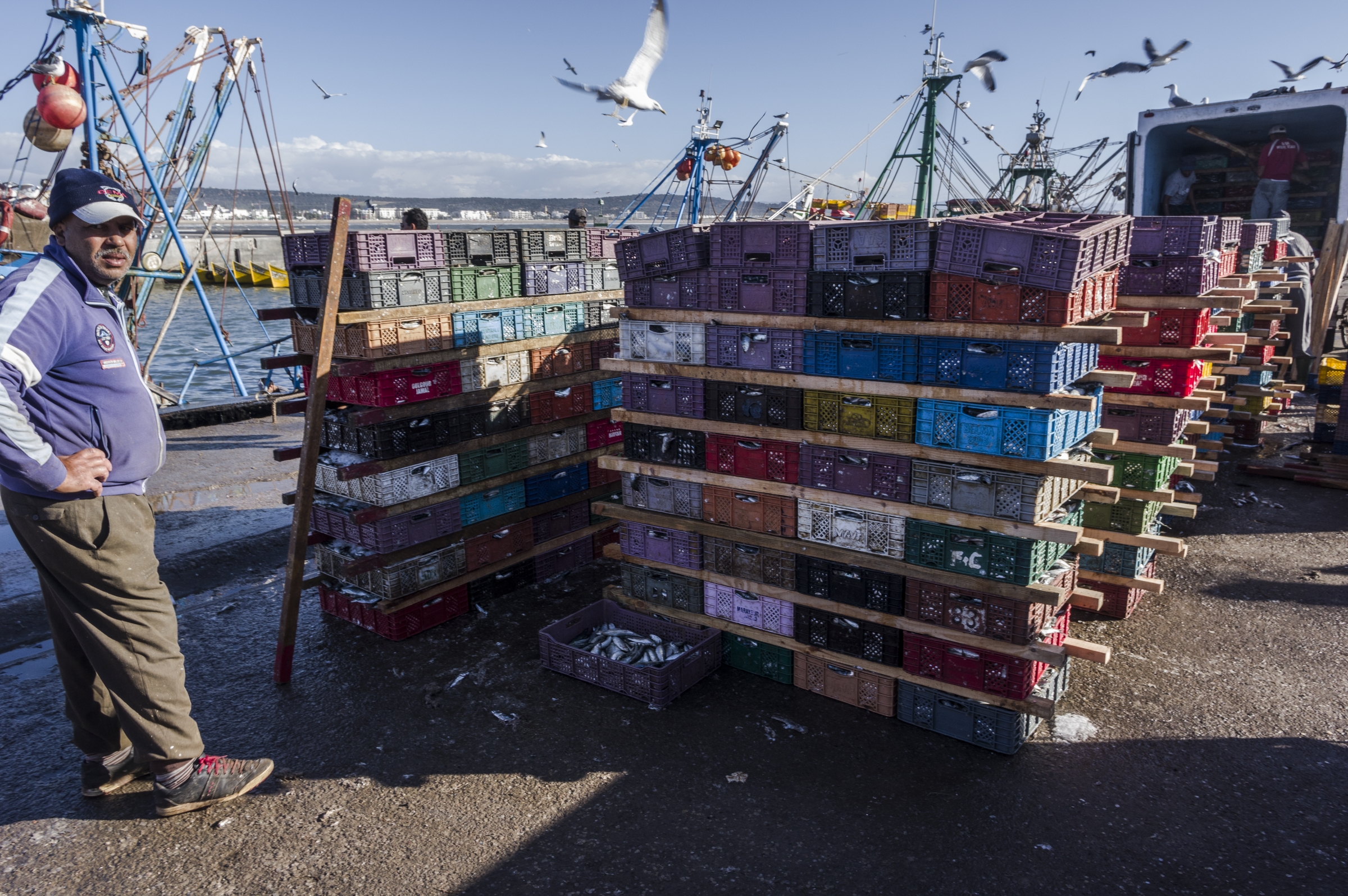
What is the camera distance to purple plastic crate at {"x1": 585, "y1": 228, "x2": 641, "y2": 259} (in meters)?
8.55

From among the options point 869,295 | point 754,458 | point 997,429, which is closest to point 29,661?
point 754,458

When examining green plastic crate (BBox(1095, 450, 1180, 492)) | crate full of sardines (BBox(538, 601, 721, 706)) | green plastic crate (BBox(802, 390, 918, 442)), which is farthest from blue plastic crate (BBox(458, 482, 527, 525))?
green plastic crate (BBox(1095, 450, 1180, 492))

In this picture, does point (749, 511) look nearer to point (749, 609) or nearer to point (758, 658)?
point (749, 609)

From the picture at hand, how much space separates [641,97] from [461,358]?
13.0ft

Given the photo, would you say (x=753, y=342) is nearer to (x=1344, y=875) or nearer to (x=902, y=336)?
(x=902, y=336)

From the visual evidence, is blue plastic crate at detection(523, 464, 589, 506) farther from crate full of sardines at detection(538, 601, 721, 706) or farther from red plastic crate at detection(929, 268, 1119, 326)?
red plastic crate at detection(929, 268, 1119, 326)

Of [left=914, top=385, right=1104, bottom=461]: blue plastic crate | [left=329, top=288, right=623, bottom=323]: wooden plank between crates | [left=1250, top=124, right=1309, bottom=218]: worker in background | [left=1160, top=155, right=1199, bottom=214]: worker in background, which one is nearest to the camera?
[left=914, top=385, right=1104, bottom=461]: blue plastic crate

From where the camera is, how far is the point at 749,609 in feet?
20.8

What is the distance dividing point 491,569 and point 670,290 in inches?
129

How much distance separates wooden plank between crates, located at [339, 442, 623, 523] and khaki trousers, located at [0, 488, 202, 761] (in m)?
2.18

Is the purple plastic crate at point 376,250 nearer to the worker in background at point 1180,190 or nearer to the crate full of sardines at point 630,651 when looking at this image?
the crate full of sardines at point 630,651

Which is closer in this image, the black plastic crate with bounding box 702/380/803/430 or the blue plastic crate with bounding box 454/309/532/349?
the black plastic crate with bounding box 702/380/803/430

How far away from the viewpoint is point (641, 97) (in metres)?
9.35

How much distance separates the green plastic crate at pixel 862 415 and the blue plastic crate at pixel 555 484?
11.1 ft
